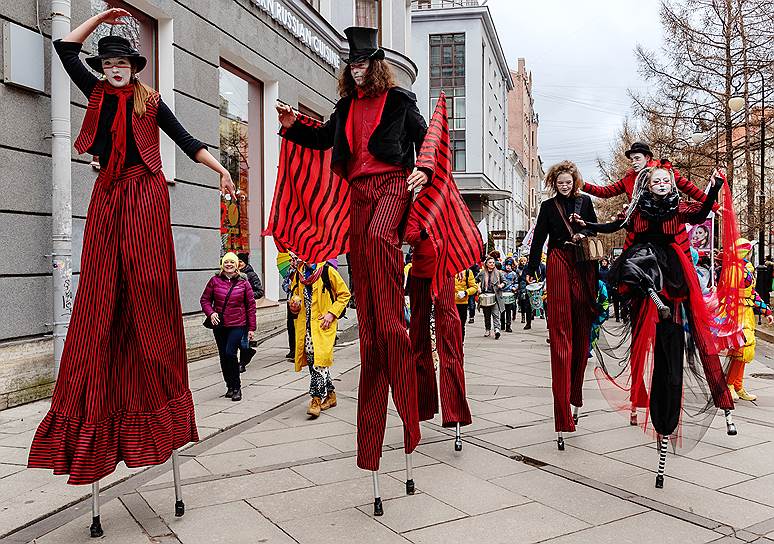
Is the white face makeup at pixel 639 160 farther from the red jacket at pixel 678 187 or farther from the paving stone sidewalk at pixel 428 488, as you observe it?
the paving stone sidewalk at pixel 428 488

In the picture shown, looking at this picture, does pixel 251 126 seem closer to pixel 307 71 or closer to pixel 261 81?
pixel 261 81

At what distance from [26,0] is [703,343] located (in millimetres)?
6701

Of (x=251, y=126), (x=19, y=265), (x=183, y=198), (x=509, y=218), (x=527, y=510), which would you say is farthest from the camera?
(x=509, y=218)

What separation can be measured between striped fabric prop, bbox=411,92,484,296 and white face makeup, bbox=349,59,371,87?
0.46 m

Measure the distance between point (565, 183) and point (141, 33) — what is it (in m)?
6.36

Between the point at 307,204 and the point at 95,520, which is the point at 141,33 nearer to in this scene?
the point at 307,204

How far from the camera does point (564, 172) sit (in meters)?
5.95

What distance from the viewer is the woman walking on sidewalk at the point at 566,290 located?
559cm

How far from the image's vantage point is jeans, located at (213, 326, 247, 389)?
7.87 m

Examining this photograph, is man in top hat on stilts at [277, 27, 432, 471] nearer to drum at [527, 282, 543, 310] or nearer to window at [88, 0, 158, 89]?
window at [88, 0, 158, 89]

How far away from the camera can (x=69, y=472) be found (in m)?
3.73

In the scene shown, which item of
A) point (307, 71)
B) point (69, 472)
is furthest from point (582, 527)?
point (307, 71)

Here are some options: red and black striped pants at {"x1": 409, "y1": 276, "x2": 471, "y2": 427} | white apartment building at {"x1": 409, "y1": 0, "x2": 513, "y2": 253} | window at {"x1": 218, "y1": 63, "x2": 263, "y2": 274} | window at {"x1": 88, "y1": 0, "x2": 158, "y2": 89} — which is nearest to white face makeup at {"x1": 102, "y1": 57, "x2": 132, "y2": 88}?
red and black striped pants at {"x1": 409, "y1": 276, "x2": 471, "y2": 427}

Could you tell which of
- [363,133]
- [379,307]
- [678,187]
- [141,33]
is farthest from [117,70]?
[141,33]
